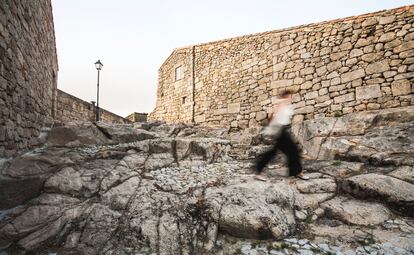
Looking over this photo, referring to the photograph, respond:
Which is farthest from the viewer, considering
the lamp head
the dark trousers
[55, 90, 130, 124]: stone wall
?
the lamp head

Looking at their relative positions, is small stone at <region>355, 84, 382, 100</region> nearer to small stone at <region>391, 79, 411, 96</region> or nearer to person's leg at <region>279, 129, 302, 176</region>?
small stone at <region>391, 79, 411, 96</region>

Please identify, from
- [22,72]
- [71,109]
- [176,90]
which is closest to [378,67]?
[22,72]

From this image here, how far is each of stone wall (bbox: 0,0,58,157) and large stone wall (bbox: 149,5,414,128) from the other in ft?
22.2

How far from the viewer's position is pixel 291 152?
13.9 ft

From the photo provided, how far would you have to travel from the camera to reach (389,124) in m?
5.46

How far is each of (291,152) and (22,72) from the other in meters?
5.39

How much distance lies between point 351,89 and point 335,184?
14.6ft

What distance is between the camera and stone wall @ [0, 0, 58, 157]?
359 cm

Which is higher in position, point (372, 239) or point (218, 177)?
point (218, 177)

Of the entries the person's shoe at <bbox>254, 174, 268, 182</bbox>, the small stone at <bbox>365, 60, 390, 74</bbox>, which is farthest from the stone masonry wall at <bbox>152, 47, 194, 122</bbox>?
the person's shoe at <bbox>254, 174, 268, 182</bbox>

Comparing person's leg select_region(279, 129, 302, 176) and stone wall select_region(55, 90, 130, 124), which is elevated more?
stone wall select_region(55, 90, 130, 124)

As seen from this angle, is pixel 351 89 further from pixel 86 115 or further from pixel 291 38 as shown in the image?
pixel 86 115

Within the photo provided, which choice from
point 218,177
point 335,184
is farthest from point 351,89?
point 218,177

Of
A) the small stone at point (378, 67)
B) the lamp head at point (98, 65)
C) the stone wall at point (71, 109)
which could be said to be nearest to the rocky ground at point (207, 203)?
the small stone at point (378, 67)
